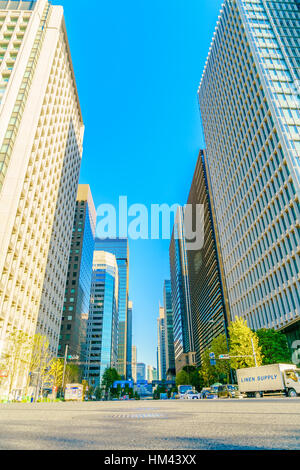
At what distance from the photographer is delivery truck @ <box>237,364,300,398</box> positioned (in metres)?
26.9

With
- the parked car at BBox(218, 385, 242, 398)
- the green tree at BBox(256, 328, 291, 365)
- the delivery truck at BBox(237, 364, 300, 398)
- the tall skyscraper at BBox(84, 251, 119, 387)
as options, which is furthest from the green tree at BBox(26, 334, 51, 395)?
the tall skyscraper at BBox(84, 251, 119, 387)

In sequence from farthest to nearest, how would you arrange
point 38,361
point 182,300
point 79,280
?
point 182,300, point 79,280, point 38,361

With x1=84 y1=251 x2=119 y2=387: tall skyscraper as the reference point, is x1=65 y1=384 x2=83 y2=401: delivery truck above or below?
below

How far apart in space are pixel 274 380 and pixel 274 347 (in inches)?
613

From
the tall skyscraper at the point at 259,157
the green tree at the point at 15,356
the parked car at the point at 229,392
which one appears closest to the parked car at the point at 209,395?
Result: the parked car at the point at 229,392

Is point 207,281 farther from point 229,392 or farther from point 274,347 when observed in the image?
point 229,392

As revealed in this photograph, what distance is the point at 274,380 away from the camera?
94.6 ft

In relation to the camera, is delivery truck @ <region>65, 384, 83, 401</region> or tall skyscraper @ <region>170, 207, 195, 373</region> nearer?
delivery truck @ <region>65, 384, 83, 401</region>

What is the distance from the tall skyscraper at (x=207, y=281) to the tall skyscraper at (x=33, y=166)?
151ft

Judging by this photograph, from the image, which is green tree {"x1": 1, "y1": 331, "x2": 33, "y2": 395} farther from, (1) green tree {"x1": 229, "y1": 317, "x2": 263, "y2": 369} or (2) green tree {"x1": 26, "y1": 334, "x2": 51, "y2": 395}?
(1) green tree {"x1": 229, "y1": 317, "x2": 263, "y2": 369}

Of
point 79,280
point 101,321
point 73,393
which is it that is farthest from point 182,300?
point 73,393

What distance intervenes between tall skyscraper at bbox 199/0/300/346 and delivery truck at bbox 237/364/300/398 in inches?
525

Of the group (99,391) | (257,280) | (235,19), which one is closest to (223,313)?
(257,280)
